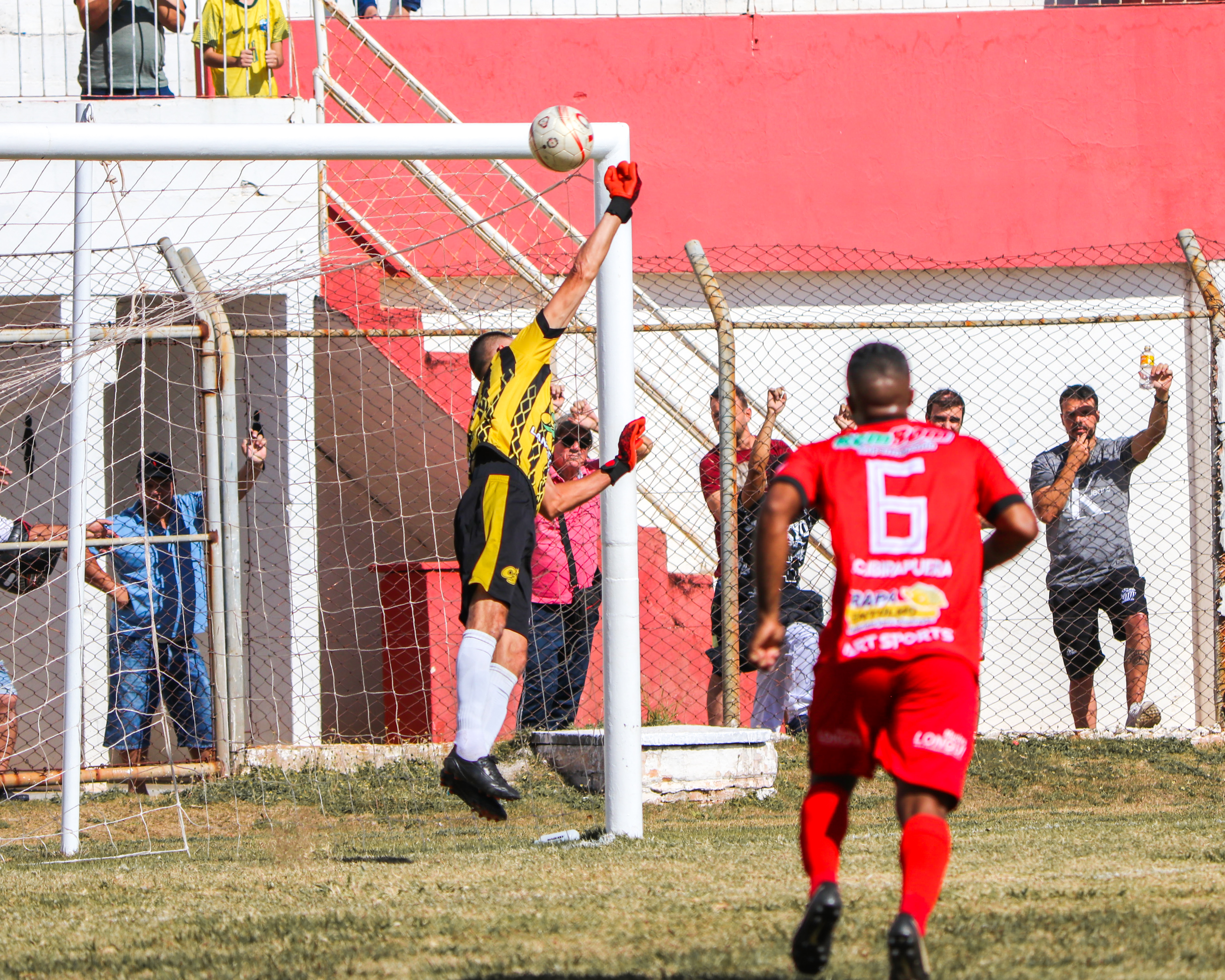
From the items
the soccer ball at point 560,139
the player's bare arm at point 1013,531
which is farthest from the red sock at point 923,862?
the soccer ball at point 560,139

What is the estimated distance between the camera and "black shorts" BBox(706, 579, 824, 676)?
324 inches

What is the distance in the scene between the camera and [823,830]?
353 centimetres

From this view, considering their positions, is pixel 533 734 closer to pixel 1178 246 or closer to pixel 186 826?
pixel 186 826

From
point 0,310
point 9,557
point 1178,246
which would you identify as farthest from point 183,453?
point 1178,246

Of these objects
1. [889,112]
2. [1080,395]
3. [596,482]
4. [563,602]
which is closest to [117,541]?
[563,602]

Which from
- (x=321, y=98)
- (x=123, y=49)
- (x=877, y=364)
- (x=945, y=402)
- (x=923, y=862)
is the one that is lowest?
(x=923, y=862)

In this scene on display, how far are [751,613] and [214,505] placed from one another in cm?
312

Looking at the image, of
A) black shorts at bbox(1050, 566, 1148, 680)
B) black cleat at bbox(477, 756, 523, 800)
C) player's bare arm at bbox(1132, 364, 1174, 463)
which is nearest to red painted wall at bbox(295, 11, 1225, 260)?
player's bare arm at bbox(1132, 364, 1174, 463)

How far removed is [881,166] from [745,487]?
16.5 ft

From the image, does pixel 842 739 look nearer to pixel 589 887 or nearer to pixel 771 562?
pixel 771 562

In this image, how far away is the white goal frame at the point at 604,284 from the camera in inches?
242

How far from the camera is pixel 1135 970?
336cm

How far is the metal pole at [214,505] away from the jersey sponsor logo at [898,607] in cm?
520

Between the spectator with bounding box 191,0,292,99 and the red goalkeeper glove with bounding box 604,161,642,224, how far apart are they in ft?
14.9
